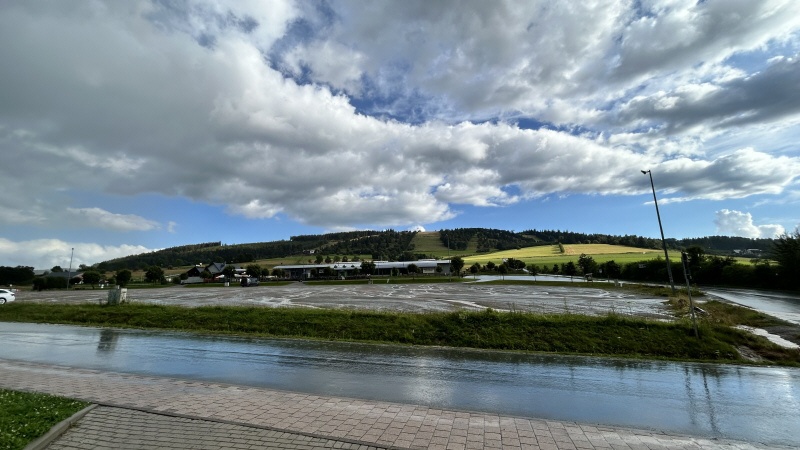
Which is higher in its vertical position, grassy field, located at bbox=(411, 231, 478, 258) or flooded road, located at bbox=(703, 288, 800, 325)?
grassy field, located at bbox=(411, 231, 478, 258)

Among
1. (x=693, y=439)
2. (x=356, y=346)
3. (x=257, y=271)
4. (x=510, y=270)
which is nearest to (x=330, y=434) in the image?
(x=693, y=439)

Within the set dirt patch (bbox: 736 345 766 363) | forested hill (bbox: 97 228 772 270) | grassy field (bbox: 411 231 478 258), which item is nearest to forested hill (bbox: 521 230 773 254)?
forested hill (bbox: 97 228 772 270)

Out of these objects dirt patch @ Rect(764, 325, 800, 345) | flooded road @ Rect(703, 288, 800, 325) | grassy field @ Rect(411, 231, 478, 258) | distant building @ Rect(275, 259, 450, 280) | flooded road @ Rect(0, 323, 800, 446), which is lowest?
flooded road @ Rect(703, 288, 800, 325)

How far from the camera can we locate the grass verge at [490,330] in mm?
12500

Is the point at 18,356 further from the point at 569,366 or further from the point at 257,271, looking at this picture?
the point at 257,271

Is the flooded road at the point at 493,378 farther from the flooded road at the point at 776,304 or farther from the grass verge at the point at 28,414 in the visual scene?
the flooded road at the point at 776,304

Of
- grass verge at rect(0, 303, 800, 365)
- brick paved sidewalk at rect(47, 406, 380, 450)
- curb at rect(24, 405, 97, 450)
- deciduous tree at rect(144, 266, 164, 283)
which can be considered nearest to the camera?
curb at rect(24, 405, 97, 450)

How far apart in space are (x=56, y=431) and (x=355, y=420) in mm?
4293

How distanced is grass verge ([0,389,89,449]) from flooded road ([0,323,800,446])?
2698 mm

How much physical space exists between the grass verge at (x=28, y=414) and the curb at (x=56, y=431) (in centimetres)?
8

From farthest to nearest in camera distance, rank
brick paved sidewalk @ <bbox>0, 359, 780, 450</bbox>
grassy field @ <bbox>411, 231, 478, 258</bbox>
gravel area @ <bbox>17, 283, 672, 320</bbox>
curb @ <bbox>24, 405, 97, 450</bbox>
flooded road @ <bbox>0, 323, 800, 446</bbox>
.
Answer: grassy field @ <bbox>411, 231, 478, 258</bbox>
gravel area @ <bbox>17, 283, 672, 320</bbox>
flooded road @ <bbox>0, 323, 800, 446</bbox>
brick paved sidewalk @ <bbox>0, 359, 780, 450</bbox>
curb @ <bbox>24, 405, 97, 450</bbox>

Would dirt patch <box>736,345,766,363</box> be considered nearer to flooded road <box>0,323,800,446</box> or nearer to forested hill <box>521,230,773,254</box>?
flooded road <box>0,323,800,446</box>

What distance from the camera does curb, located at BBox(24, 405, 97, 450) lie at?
496 centimetres

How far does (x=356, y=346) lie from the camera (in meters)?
12.8
